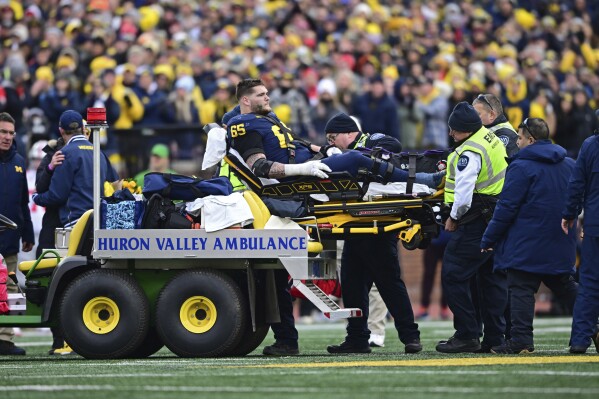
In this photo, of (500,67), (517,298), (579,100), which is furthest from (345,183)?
(500,67)

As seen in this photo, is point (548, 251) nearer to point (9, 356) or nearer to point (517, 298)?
point (517, 298)

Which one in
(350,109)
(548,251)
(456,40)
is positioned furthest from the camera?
(456,40)

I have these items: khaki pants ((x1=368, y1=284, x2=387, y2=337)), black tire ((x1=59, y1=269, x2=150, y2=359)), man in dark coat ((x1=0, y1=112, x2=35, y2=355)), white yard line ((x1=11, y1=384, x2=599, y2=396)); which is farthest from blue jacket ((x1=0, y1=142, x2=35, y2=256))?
white yard line ((x1=11, y1=384, x2=599, y2=396))

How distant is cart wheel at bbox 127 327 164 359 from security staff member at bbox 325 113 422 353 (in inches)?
63.5

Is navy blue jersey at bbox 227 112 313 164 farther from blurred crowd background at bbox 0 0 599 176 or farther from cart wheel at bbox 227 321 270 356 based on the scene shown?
blurred crowd background at bbox 0 0 599 176

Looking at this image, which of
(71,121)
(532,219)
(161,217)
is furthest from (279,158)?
(71,121)

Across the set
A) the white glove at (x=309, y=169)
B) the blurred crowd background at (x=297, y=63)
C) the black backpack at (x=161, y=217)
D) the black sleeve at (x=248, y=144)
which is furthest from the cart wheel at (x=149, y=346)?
the blurred crowd background at (x=297, y=63)

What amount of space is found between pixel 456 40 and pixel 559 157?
17.7 metres

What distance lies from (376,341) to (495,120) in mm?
2691

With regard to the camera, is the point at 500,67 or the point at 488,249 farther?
the point at 500,67

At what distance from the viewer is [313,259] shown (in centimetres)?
1363

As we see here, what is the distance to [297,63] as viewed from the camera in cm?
2730

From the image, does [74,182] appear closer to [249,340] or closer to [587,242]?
[249,340]

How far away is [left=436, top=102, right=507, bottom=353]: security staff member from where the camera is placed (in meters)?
13.6
